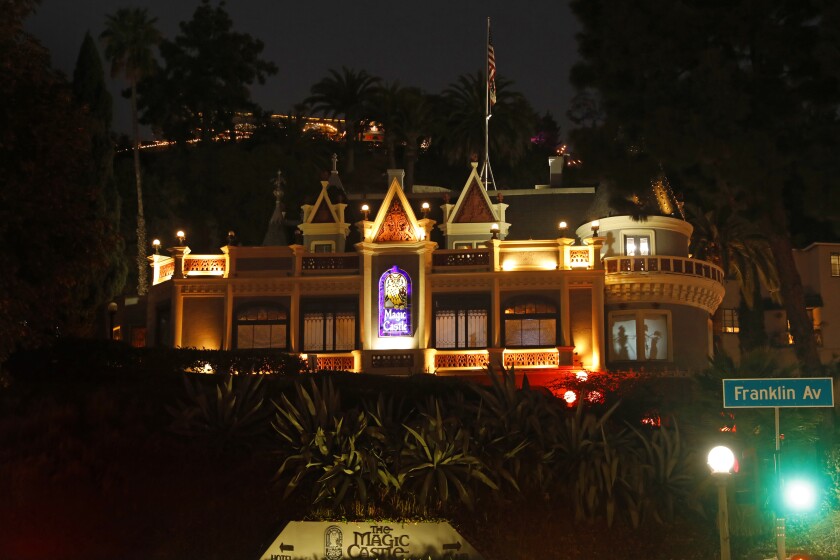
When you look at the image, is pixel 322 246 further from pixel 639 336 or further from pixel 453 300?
pixel 639 336

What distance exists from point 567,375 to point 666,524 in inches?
832

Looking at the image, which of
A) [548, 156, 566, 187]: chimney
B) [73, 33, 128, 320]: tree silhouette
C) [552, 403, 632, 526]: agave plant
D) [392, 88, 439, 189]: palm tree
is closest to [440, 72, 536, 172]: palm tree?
[392, 88, 439, 189]: palm tree

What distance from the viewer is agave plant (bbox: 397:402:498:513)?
24.5 m

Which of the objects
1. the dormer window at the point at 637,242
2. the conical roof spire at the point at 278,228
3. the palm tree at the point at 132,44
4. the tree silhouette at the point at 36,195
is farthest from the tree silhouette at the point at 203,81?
the tree silhouette at the point at 36,195

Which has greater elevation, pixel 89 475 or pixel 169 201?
pixel 169 201

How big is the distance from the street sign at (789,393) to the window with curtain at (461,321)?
27.9 meters

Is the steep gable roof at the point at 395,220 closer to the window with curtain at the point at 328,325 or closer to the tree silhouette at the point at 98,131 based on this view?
the window with curtain at the point at 328,325

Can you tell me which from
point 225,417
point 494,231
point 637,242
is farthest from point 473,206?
point 225,417

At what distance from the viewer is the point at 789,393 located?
2011cm

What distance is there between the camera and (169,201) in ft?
237

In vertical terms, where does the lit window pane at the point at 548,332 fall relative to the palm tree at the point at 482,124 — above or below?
below

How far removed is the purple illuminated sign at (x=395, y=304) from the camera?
48188mm

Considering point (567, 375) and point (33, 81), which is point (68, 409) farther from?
point (567, 375)

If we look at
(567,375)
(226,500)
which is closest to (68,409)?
(226,500)
